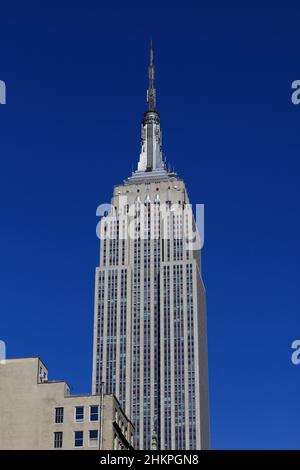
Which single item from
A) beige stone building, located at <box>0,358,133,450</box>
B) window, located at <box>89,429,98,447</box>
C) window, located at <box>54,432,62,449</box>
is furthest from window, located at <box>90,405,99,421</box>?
window, located at <box>54,432,62,449</box>

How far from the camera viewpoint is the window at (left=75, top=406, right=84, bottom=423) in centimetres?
12131

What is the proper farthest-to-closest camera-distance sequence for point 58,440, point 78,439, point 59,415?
point 59,415
point 58,440
point 78,439

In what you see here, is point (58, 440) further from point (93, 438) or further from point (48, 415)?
point (93, 438)

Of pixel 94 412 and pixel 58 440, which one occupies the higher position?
pixel 94 412

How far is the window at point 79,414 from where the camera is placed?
12131cm

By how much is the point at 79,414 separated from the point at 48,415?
4.19m

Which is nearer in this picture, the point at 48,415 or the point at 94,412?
the point at 94,412

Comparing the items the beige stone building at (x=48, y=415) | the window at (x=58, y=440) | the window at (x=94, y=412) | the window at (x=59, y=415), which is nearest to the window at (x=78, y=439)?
the beige stone building at (x=48, y=415)

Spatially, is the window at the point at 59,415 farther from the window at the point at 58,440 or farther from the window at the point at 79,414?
the window at the point at 79,414

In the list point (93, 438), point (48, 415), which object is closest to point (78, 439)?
point (93, 438)

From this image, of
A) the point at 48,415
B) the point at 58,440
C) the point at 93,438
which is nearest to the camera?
the point at 93,438

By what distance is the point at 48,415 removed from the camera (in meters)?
123

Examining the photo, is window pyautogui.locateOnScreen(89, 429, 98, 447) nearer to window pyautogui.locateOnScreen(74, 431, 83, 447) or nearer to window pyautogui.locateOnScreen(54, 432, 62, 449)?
window pyautogui.locateOnScreen(74, 431, 83, 447)
